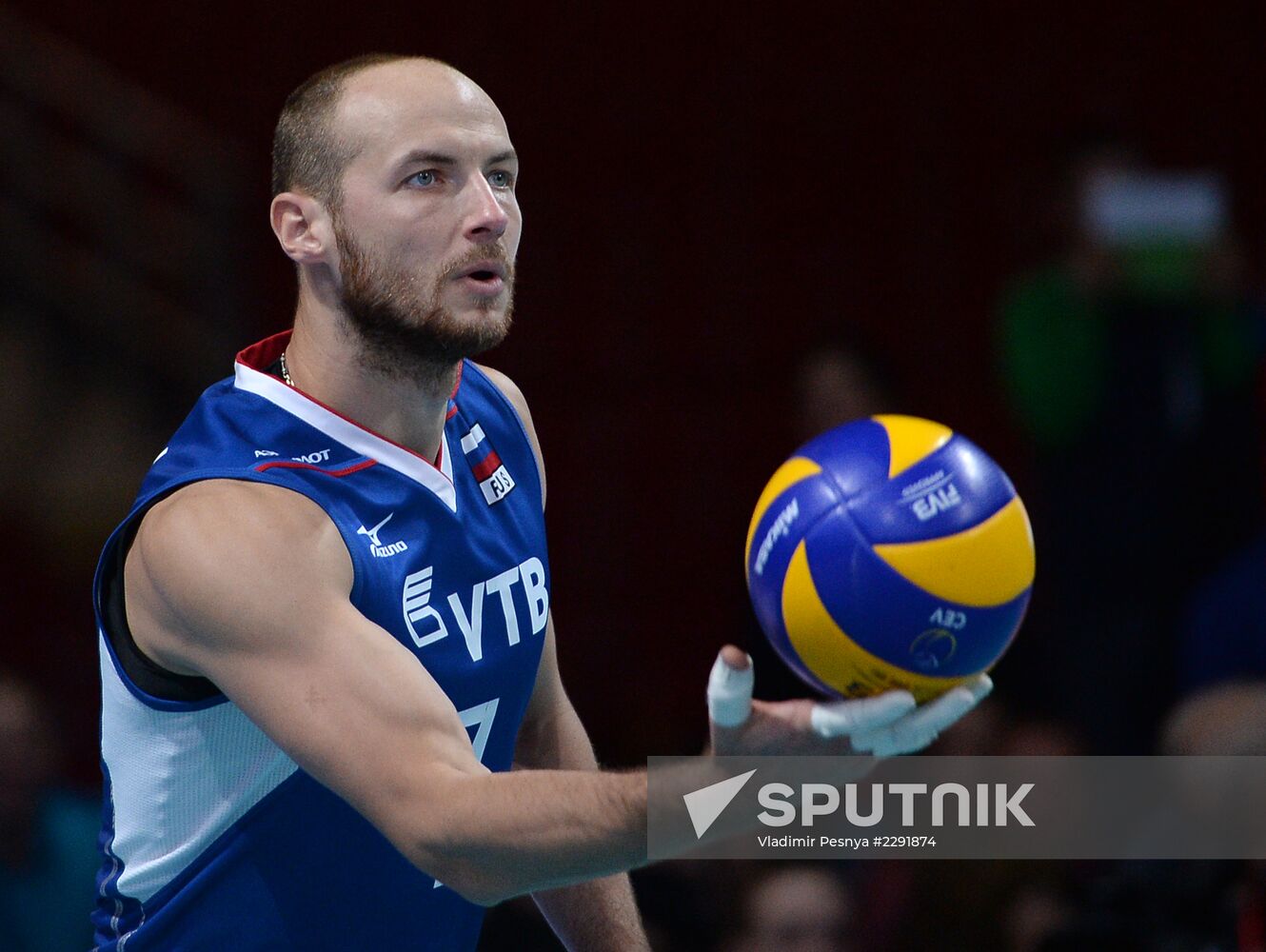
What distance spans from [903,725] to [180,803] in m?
1.38

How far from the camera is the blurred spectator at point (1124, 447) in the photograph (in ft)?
20.8

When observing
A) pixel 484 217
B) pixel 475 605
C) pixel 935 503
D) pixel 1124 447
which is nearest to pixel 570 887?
pixel 475 605

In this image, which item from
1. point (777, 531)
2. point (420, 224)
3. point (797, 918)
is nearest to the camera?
point (777, 531)

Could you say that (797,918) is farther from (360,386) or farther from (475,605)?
(360,386)

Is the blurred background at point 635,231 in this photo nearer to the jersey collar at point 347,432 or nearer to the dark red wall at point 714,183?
the dark red wall at point 714,183

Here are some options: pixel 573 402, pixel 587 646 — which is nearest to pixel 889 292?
pixel 573 402

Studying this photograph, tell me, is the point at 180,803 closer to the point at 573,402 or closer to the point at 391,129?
the point at 391,129

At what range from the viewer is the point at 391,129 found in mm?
3309

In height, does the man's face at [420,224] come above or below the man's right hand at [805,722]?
above

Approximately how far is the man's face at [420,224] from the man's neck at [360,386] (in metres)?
0.04

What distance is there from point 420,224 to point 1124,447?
3884 mm

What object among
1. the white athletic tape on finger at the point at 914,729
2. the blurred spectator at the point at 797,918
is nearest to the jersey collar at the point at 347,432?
the white athletic tape on finger at the point at 914,729

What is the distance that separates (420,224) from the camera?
3281mm

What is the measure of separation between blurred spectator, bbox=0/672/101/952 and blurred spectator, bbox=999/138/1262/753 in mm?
3379
